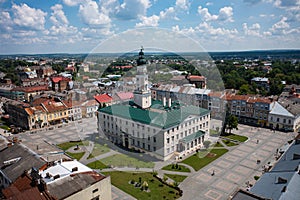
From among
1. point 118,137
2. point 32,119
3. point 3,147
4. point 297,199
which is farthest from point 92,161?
point 297,199

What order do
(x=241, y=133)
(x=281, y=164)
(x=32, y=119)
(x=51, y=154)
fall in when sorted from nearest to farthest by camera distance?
1. (x=281, y=164)
2. (x=51, y=154)
3. (x=241, y=133)
4. (x=32, y=119)

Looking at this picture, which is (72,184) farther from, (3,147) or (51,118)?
(51,118)

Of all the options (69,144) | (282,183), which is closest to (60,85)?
(69,144)

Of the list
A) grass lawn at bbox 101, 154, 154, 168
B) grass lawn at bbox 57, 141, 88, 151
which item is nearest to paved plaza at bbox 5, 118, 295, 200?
grass lawn at bbox 57, 141, 88, 151

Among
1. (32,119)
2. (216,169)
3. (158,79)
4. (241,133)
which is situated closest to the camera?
(216,169)

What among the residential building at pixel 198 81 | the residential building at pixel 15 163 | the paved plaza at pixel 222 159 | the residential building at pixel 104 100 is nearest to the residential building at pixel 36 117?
the paved plaza at pixel 222 159

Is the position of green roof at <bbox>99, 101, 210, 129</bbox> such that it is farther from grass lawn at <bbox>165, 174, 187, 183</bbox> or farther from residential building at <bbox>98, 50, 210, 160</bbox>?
grass lawn at <bbox>165, 174, 187, 183</bbox>

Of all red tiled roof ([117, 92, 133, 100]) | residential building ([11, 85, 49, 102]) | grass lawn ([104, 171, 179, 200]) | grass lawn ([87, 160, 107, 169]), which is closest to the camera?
grass lawn ([104, 171, 179, 200])
